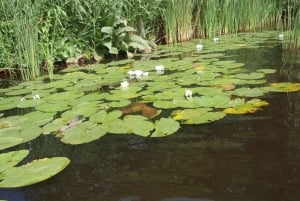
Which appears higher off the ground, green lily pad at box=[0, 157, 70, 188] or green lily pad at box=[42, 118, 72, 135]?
green lily pad at box=[42, 118, 72, 135]

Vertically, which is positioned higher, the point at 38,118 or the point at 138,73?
the point at 138,73

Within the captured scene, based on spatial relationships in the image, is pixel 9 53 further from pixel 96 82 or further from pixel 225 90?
pixel 225 90

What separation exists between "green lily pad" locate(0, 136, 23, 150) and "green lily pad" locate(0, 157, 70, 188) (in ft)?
0.96

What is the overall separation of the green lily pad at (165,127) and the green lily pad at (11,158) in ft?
2.19

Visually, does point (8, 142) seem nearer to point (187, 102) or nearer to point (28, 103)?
Answer: point (28, 103)

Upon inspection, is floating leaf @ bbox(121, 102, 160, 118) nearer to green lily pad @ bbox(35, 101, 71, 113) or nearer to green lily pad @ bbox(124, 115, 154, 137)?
green lily pad @ bbox(124, 115, 154, 137)

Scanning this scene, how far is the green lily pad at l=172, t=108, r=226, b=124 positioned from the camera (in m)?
2.05

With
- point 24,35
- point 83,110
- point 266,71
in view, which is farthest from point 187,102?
point 24,35

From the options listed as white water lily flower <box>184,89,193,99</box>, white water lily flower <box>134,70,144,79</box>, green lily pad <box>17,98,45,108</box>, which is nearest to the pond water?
white water lily flower <box>184,89,193,99</box>

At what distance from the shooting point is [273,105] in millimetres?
2211

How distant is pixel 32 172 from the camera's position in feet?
5.26

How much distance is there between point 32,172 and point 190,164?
699 mm

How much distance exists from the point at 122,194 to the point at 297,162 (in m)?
0.74

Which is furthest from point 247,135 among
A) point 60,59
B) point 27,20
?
point 60,59
